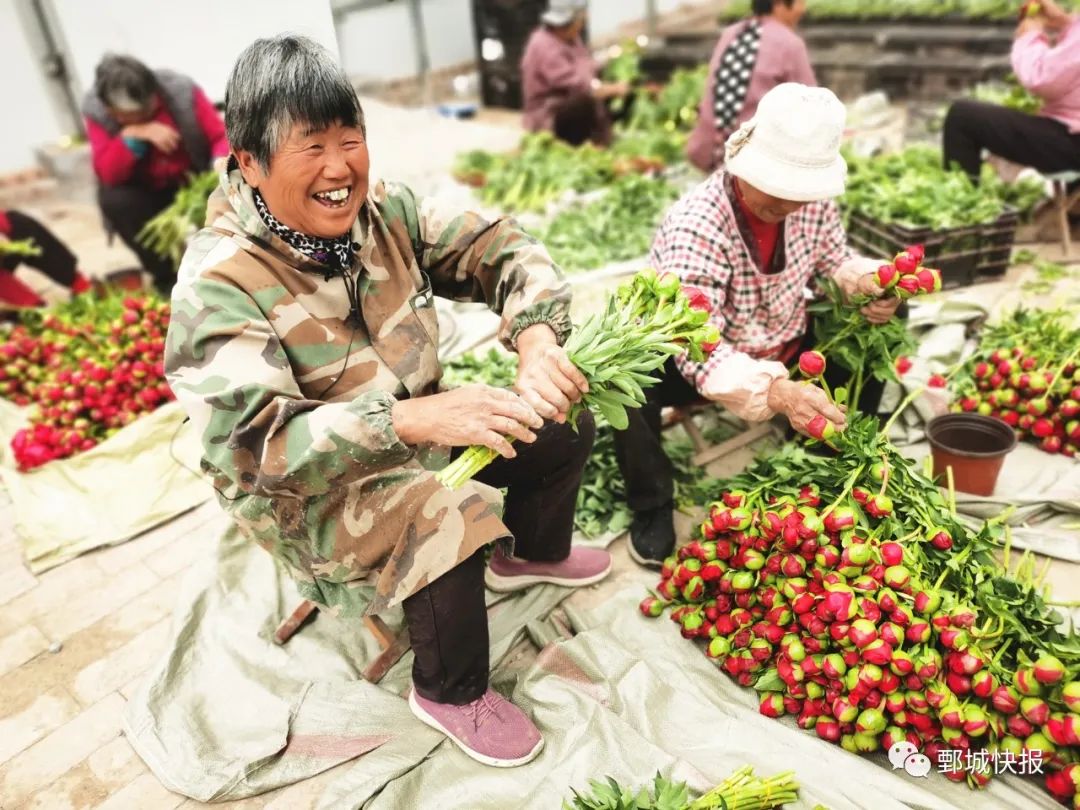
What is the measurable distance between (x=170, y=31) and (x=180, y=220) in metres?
1.59

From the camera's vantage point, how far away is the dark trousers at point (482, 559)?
6.32 feet

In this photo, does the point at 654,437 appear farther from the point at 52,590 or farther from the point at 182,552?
the point at 52,590

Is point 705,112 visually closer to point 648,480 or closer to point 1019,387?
point 1019,387

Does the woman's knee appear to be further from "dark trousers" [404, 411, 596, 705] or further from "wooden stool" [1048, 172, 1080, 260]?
"dark trousers" [404, 411, 596, 705]

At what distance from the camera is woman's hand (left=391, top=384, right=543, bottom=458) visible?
165 cm

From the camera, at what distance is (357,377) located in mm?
1949

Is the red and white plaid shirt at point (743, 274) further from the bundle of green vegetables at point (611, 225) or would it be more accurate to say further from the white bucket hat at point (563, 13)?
the white bucket hat at point (563, 13)

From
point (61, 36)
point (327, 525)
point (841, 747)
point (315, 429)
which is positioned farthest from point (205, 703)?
point (61, 36)

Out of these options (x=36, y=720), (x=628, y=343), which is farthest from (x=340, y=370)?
(x=36, y=720)

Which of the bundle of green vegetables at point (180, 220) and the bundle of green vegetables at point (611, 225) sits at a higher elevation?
the bundle of green vegetables at point (180, 220)

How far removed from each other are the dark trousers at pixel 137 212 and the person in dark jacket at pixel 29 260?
1.22 ft

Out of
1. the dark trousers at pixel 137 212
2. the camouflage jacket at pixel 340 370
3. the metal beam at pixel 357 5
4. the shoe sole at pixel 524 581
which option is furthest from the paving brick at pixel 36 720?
the metal beam at pixel 357 5

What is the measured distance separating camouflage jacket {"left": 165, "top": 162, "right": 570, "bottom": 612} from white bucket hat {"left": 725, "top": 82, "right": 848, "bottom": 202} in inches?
28.3

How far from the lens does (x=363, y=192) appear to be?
182cm
